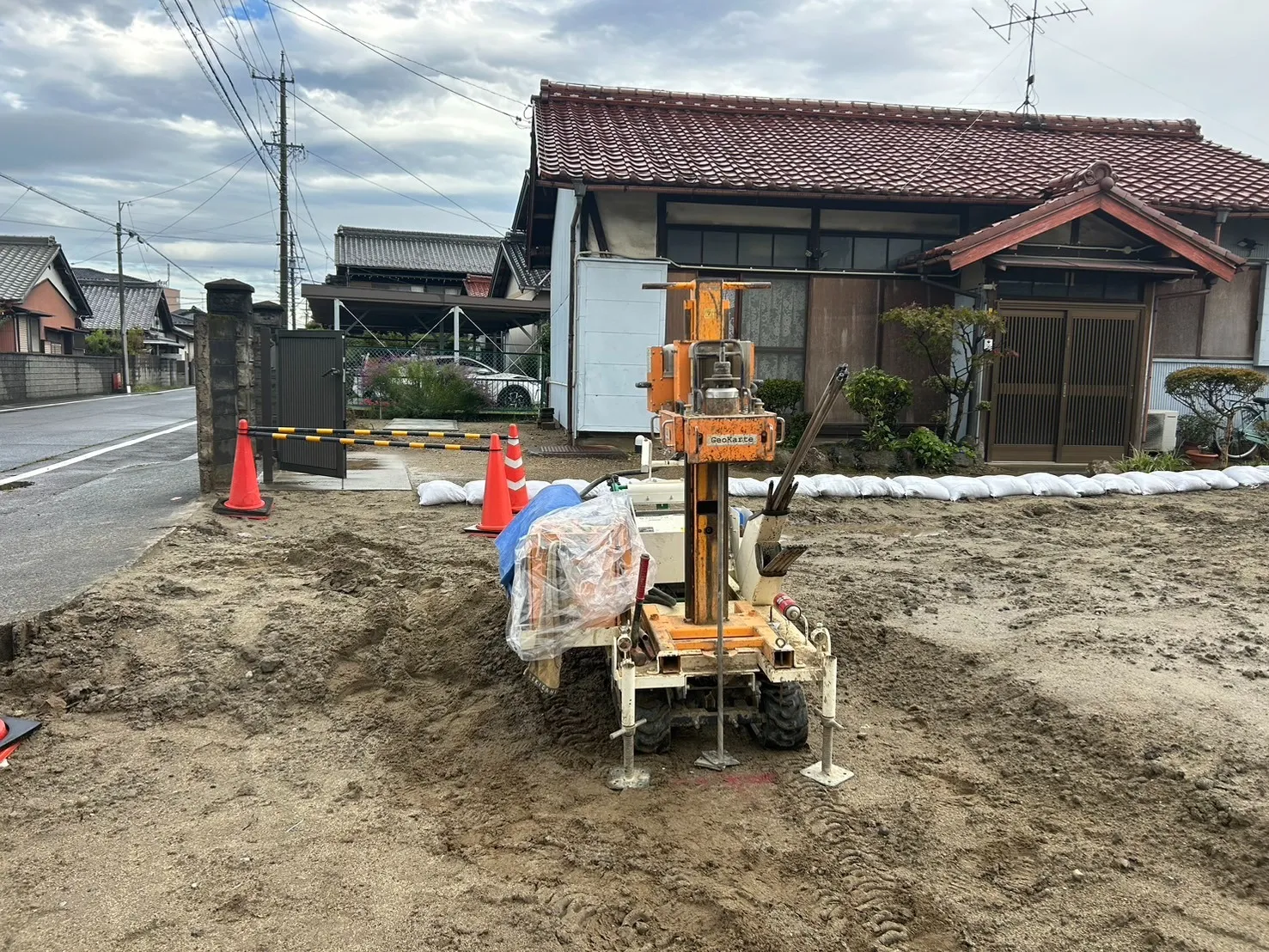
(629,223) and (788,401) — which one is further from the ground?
(629,223)

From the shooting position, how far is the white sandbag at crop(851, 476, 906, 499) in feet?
31.8

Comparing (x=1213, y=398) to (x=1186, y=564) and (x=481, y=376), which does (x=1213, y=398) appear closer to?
(x=1186, y=564)

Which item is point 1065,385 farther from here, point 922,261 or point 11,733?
point 11,733

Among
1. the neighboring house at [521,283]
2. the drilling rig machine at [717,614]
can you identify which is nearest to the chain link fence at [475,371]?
the neighboring house at [521,283]

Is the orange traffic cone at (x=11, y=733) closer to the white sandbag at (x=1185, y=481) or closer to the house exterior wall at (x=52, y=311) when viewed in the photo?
the white sandbag at (x=1185, y=481)

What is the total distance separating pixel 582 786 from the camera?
3.59 m

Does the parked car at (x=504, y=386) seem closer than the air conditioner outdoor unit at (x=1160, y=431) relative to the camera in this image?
No

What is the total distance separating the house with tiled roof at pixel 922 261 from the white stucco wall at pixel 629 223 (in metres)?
0.02

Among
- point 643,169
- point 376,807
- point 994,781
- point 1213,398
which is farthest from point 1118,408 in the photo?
point 376,807

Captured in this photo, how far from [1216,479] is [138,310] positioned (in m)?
53.9

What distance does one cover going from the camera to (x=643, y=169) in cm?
1204

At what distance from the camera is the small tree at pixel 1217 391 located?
37.7 feet

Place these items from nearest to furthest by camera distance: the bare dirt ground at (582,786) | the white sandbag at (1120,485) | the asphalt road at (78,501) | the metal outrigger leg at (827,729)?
the bare dirt ground at (582,786) < the metal outrigger leg at (827,729) < the asphalt road at (78,501) < the white sandbag at (1120,485)

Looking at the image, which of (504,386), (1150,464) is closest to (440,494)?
(1150,464)
